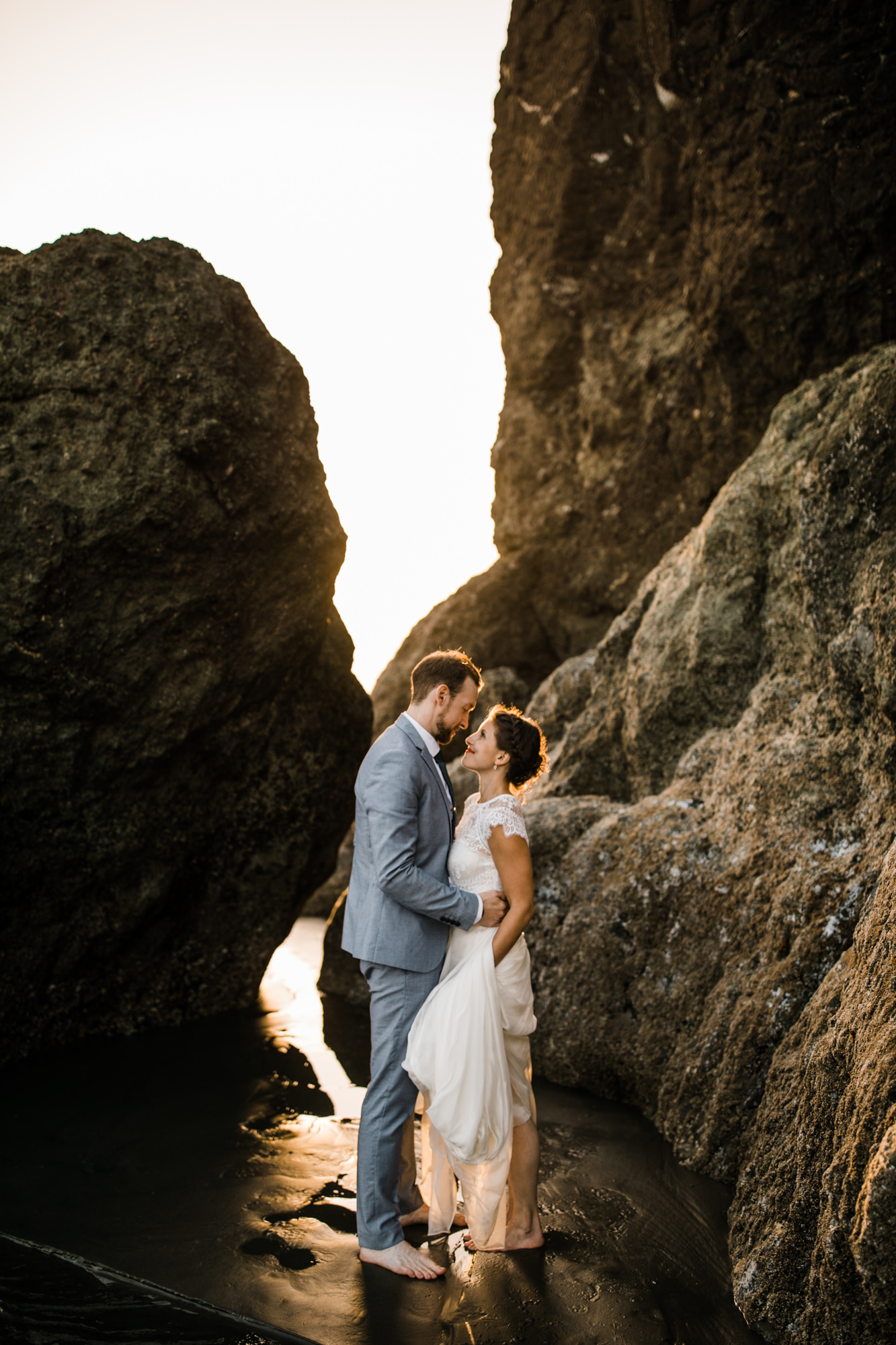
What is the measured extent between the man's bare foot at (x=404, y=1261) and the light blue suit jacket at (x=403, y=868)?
43.4 inches

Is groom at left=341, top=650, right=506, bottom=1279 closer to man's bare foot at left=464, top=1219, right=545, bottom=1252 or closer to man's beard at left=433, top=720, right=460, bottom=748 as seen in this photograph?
man's beard at left=433, top=720, right=460, bottom=748

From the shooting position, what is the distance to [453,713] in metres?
4.14

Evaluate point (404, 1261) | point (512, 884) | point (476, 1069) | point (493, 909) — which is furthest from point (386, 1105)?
point (512, 884)

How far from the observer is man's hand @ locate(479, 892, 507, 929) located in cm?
394

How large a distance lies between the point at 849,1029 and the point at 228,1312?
2.51 meters

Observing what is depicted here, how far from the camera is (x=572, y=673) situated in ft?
32.8

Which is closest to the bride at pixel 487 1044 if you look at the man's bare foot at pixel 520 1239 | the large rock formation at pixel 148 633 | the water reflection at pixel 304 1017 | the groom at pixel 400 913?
the man's bare foot at pixel 520 1239

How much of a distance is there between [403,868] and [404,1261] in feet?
5.14

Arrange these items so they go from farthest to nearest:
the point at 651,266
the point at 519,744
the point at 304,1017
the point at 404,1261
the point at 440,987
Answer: the point at 651,266 → the point at 304,1017 → the point at 519,744 → the point at 440,987 → the point at 404,1261

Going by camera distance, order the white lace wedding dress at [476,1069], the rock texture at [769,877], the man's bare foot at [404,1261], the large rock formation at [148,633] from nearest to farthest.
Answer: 1. the rock texture at [769,877]
2. the man's bare foot at [404,1261]
3. the white lace wedding dress at [476,1069]
4. the large rock formation at [148,633]

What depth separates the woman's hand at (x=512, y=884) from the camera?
12.7 feet

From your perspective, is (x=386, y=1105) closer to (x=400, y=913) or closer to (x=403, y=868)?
(x=400, y=913)

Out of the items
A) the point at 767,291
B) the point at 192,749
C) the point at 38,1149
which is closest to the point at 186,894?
the point at 192,749

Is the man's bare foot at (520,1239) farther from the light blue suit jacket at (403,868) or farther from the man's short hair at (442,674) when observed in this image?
the man's short hair at (442,674)
